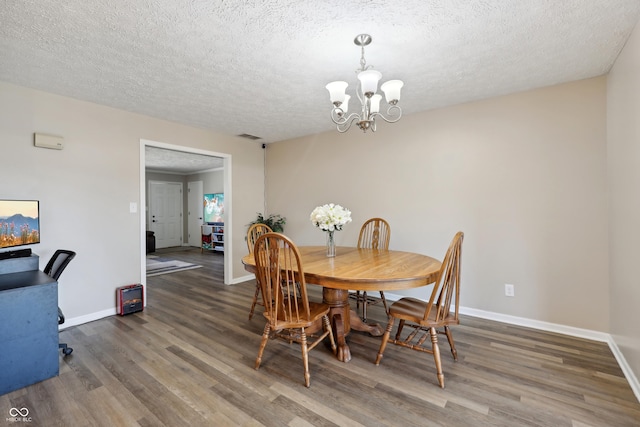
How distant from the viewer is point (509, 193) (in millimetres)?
2920

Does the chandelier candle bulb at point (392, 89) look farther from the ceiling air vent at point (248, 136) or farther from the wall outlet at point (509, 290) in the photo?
the ceiling air vent at point (248, 136)

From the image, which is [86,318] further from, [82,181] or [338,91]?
[338,91]

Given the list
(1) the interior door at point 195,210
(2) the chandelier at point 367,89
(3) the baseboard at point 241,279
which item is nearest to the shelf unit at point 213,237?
(1) the interior door at point 195,210

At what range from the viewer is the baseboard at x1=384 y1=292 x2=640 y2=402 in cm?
191

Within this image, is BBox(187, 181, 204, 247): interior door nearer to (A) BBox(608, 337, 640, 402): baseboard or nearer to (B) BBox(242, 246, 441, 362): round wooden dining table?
(B) BBox(242, 246, 441, 362): round wooden dining table

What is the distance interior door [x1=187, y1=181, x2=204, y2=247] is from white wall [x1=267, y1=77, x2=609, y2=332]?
606 cm

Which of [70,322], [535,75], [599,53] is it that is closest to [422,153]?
[535,75]

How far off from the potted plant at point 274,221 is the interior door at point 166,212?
15.9 ft

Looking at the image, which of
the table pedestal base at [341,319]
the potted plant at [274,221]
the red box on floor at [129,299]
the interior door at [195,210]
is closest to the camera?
the table pedestal base at [341,319]

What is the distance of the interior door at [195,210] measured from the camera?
8.59m

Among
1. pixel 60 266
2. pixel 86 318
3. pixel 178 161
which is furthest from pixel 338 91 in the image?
pixel 178 161

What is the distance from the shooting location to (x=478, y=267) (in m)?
3.11

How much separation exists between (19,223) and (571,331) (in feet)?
16.0

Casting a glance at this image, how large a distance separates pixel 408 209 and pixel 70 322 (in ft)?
12.5
